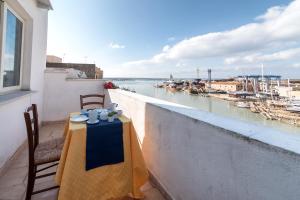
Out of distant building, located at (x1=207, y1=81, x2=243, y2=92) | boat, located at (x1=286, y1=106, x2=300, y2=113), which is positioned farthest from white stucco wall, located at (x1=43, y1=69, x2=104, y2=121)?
distant building, located at (x1=207, y1=81, x2=243, y2=92)

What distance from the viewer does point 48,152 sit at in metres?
1.53

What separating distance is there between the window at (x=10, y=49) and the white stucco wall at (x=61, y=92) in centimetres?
114

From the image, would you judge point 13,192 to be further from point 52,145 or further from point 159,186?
point 159,186

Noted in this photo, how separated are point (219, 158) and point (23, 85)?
10.9 feet

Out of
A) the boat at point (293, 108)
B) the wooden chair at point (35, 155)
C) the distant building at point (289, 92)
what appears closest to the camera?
the wooden chair at point (35, 155)

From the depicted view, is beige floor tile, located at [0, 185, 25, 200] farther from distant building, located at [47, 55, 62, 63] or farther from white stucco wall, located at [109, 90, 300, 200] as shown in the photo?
distant building, located at [47, 55, 62, 63]

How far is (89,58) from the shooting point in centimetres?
1600

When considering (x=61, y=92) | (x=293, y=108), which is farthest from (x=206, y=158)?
(x=293, y=108)

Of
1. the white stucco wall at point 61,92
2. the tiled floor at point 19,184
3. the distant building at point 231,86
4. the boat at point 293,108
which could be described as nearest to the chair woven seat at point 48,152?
the tiled floor at point 19,184

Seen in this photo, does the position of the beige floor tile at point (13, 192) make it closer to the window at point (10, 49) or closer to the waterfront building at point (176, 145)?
the waterfront building at point (176, 145)

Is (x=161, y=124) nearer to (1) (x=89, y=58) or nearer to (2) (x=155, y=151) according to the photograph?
(2) (x=155, y=151)

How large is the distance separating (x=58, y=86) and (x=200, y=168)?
13.0 ft

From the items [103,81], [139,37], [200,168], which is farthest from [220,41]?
[200,168]

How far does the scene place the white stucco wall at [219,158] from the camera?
0.61m
